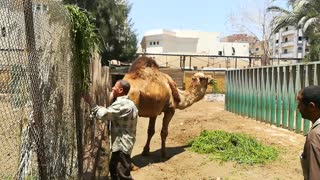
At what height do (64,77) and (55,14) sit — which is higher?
(55,14)

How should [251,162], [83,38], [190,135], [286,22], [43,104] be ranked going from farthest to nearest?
[286,22], [190,135], [251,162], [83,38], [43,104]

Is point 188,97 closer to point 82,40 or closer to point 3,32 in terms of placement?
point 82,40

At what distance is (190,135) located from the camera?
11094 mm

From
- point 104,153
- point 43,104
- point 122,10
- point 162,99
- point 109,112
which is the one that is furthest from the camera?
point 122,10

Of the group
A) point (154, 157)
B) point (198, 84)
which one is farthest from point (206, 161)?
point (198, 84)

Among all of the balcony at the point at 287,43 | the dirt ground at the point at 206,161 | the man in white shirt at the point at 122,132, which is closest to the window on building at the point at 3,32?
the man in white shirt at the point at 122,132

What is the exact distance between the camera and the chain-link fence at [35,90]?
10.0ft

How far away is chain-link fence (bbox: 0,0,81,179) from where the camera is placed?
306 cm

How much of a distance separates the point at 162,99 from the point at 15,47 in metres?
5.64

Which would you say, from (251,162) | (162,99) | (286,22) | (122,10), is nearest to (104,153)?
(162,99)

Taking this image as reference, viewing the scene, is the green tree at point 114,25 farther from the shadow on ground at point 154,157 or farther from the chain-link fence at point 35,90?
the chain-link fence at point 35,90

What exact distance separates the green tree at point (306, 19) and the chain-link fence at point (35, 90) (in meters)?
20.7

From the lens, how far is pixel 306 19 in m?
28.4

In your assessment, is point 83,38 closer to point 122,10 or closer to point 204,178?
point 204,178
